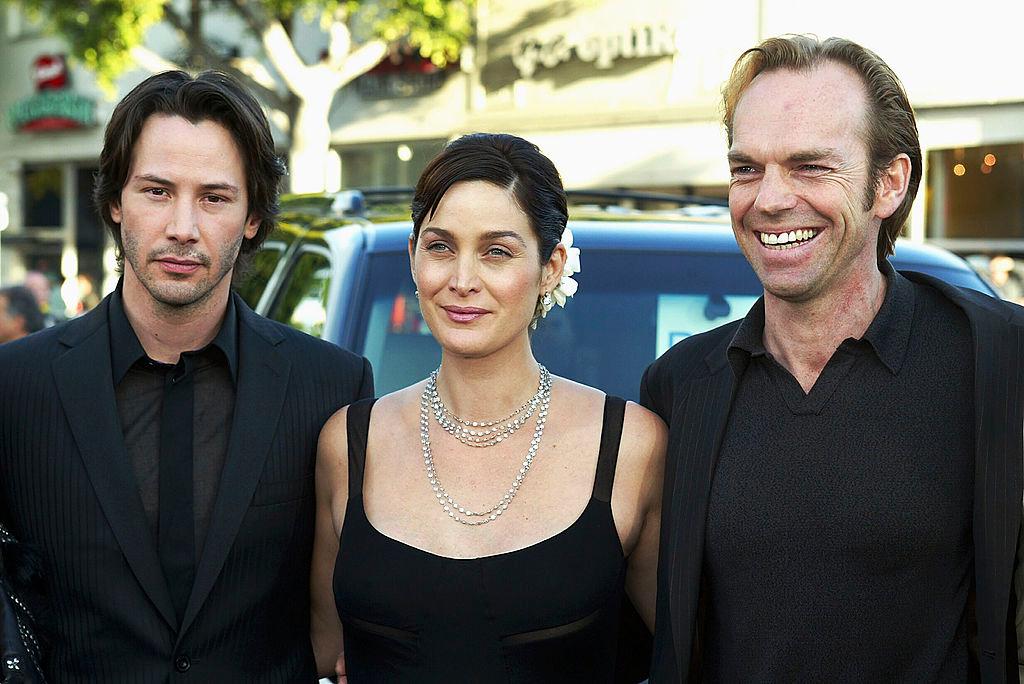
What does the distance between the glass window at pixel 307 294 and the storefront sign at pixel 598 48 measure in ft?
42.9

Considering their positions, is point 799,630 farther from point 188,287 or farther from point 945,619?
point 188,287

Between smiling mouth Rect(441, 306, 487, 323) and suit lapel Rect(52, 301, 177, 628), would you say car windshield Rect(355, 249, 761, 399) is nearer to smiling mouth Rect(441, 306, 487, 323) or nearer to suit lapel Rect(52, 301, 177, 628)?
smiling mouth Rect(441, 306, 487, 323)

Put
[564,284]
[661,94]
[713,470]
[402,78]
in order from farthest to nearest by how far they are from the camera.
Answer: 1. [402,78]
2. [661,94]
3. [564,284]
4. [713,470]

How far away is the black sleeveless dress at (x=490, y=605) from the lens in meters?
2.94

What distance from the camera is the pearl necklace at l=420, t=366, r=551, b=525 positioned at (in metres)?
3.07

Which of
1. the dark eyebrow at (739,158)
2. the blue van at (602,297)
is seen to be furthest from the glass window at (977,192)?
the dark eyebrow at (739,158)

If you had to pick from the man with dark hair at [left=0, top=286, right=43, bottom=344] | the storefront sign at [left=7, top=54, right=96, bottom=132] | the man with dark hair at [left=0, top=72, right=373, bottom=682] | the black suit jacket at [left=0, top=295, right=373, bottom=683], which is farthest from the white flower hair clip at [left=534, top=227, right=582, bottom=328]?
the storefront sign at [left=7, top=54, right=96, bottom=132]

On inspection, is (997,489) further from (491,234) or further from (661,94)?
(661,94)

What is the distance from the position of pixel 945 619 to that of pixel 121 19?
15.7 metres

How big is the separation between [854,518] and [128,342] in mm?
1628

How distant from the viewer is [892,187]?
9.87 feet

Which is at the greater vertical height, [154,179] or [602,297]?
[154,179]

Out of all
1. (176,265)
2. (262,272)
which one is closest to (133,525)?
(176,265)

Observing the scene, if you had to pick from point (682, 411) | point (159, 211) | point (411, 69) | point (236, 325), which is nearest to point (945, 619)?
point (682, 411)
